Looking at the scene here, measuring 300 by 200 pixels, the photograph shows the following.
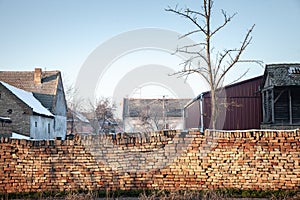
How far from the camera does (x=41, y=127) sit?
24.3 meters

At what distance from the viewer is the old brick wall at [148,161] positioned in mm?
7652

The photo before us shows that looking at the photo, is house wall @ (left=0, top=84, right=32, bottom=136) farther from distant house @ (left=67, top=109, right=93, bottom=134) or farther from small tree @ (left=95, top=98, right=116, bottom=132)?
distant house @ (left=67, top=109, right=93, bottom=134)

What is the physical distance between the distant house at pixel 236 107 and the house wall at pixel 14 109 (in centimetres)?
1189

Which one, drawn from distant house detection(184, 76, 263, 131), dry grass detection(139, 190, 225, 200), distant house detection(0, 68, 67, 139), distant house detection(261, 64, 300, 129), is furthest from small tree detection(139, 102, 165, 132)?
dry grass detection(139, 190, 225, 200)

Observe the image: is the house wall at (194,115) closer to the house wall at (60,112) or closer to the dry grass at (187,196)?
the dry grass at (187,196)

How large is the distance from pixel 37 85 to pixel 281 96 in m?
21.5

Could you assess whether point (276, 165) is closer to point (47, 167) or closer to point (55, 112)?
point (47, 167)

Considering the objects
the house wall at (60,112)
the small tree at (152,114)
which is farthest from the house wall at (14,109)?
the small tree at (152,114)

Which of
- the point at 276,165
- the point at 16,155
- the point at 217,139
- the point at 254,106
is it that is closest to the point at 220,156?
the point at 217,139

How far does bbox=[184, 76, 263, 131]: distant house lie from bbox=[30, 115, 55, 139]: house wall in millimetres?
12037

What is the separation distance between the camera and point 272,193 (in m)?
7.34

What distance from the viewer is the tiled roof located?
93.7 feet

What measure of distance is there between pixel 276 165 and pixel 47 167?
5639 millimetres

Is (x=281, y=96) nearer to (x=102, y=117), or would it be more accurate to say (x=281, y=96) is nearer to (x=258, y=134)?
(x=258, y=134)
